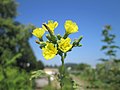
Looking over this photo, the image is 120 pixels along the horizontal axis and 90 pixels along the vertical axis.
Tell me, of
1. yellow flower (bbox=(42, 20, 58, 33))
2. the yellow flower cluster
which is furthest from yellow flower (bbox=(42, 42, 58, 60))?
yellow flower (bbox=(42, 20, 58, 33))

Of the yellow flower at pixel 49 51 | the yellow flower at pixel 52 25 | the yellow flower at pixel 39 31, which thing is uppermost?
the yellow flower at pixel 52 25

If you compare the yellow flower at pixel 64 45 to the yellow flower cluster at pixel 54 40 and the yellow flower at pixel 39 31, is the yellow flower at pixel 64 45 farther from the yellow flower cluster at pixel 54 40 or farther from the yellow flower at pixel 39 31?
the yellow flower at pixel 39 31

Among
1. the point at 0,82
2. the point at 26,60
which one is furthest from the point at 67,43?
the point at 26,60

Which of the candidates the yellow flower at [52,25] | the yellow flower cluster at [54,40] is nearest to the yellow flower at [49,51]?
the yellow flower cluster at [54,40]

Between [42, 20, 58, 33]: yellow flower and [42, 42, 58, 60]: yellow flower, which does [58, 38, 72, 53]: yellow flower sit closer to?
[42, 42, 58, 60]: yellow flower

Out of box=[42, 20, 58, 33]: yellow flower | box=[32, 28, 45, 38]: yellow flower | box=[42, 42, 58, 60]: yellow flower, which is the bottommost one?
box=[42, 42, 58, 60]: yellow flower

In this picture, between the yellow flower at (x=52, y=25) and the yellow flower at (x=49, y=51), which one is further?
the yellow flower at (x=52, y=25)

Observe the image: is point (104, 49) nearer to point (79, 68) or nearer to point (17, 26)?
point (17, 26)

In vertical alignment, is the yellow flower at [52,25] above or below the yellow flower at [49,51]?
A: above

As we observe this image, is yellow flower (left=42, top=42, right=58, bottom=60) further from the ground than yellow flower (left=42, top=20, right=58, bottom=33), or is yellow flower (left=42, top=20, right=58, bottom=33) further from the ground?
yellow flower (left=42, top=20, right=58, bottom=33)
